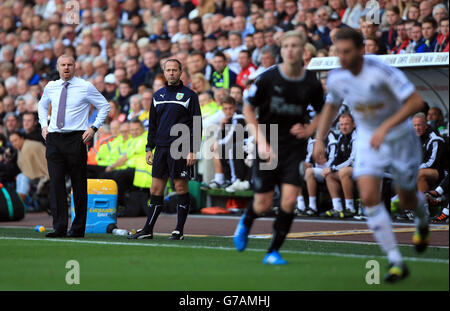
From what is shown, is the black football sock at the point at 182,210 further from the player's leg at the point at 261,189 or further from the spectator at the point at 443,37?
the spectator at the point at 443,37

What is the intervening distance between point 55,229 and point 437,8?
330 inches

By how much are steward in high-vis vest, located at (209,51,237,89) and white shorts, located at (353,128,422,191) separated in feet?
36.2

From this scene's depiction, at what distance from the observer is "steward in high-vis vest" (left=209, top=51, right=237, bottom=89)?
1783 cm

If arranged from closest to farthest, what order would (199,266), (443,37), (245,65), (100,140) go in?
1. (199,266)
2. (443,37)
3. (245,65)
4. (100,140)

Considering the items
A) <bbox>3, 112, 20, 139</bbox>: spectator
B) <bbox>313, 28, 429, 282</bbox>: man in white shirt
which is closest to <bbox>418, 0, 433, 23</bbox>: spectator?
<bbox>313, 28, 429, 282</bbox>: man in white shirt

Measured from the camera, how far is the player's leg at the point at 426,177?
14102 mm

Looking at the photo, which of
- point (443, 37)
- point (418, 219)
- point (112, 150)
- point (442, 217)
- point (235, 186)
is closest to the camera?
point (418, 219)

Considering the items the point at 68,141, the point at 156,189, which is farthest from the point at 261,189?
the point at 68,141

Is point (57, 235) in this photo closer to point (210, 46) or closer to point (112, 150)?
point (112, 150)

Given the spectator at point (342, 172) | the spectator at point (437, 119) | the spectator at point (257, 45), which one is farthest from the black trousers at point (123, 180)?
the spectator at point (437, 119)

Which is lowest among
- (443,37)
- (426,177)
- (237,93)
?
(426,177)

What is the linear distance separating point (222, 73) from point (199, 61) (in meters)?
0.64

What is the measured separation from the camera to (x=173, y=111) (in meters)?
10.8

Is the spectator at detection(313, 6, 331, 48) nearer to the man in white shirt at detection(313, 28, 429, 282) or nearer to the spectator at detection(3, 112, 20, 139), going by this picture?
the spectator at detection(3, 112, 20, 139)
